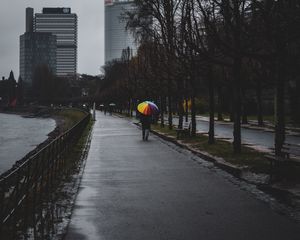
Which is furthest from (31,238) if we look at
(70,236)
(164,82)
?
(164,82)

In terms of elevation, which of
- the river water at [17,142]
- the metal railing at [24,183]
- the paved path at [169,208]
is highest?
the metal railing at [24,183]

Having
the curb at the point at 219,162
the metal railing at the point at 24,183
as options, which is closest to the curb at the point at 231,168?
the curb at the point at 219,162

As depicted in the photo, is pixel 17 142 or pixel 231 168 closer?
pixel 231 168

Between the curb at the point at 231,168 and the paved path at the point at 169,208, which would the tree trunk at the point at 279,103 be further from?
the paved path at the point at 169,208

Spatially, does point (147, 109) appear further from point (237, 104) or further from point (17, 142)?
point (17, 142)

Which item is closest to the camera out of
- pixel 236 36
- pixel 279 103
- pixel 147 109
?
pixel 279 103

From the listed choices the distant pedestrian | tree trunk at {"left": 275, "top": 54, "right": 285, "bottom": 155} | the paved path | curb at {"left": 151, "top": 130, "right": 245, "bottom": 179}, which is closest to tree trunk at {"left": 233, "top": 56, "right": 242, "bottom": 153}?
curb at {"left": 151, "top": 130, "right": 245, "bottom": 179}

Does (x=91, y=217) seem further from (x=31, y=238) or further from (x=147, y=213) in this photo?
(x=31, y=238)

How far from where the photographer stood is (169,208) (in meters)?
10.1

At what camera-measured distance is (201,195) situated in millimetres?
11641

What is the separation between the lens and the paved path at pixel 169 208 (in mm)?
8109

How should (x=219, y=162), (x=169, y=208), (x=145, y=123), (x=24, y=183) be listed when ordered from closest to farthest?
(x=24, y=183) → (x=169, y=208) → (x=219, y=162) → (x=145, y=123)

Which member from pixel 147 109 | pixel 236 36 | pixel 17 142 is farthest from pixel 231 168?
pixel 17 142

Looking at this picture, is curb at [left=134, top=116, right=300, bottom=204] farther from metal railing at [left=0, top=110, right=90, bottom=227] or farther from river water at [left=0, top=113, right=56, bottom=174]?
river water at [left=0, top=113, right=56, bottom=174]
